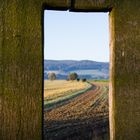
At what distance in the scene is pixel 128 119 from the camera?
555cm

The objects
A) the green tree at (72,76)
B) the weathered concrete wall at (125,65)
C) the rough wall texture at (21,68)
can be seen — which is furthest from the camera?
the green tree at (72,76)

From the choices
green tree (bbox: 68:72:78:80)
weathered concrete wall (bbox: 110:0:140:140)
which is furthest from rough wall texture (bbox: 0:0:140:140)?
green tree (bbox: 68:72:78:80)

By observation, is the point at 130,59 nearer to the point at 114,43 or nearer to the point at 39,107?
the point at 114,43

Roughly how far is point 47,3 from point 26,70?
0.68m

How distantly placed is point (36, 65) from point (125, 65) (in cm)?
88

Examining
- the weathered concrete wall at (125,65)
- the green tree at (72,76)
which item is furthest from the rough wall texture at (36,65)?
Answer: the green tree at (72,76)

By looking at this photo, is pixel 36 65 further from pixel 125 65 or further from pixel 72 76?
pixel 72 76

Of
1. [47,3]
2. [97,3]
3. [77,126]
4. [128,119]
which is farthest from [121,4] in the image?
[77,126]

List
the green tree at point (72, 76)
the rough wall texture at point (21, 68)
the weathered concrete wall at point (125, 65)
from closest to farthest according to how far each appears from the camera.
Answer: the rough wall texture at point (21, 68)
the weathered concrete wall at point (125, 65)
the green tree at point (72, 76)

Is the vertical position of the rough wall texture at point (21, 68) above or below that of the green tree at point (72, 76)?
above

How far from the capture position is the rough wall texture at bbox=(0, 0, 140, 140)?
5.39 m

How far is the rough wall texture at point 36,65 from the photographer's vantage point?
5395 millimetres

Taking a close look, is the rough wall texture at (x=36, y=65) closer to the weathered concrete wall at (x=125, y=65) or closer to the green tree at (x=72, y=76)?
the weathered concrete wall at (x=125, y=65)

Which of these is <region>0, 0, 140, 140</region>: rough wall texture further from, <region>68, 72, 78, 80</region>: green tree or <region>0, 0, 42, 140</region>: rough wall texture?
<region>68, 72, 78, 80</region>: green tree
